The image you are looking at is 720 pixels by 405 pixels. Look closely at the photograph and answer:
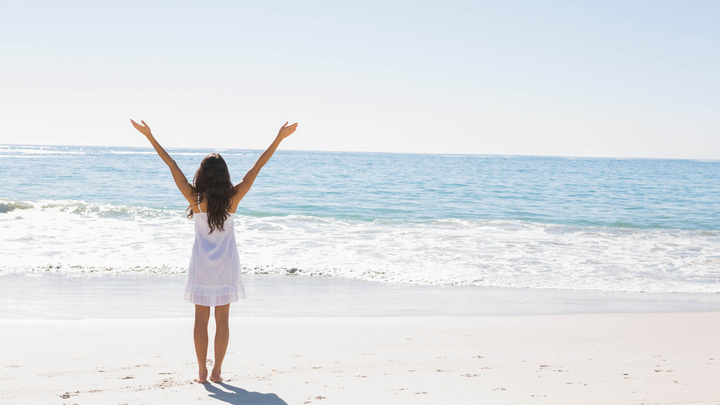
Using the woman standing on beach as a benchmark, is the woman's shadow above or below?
below

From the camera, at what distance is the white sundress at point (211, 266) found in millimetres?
4367

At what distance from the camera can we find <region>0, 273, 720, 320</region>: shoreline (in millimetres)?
7391

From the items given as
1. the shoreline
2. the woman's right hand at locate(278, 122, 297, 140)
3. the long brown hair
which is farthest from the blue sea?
the long brown hair

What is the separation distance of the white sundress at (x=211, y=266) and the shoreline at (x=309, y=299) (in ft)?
9.47

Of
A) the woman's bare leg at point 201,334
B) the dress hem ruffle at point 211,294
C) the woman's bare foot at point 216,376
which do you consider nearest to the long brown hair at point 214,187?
the dress hem ruffle at point 211,294

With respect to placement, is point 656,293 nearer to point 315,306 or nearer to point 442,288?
point 442,288

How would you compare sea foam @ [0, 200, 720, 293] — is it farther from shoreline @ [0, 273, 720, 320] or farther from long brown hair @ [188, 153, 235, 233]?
long brown hair @ [188, 153, 235, 233]

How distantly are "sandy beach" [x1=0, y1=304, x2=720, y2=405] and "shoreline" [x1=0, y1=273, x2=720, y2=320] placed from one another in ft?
1.89

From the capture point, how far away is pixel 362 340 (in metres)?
5.99

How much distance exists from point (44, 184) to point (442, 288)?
24339mm

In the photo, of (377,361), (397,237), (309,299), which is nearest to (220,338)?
(377,361)

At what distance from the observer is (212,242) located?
438 centimetres

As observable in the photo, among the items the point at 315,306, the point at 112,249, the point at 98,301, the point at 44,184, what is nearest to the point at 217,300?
the point at 315,306

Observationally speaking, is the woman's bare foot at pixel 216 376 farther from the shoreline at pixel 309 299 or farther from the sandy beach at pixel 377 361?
the shoreline at pixel 309 299
